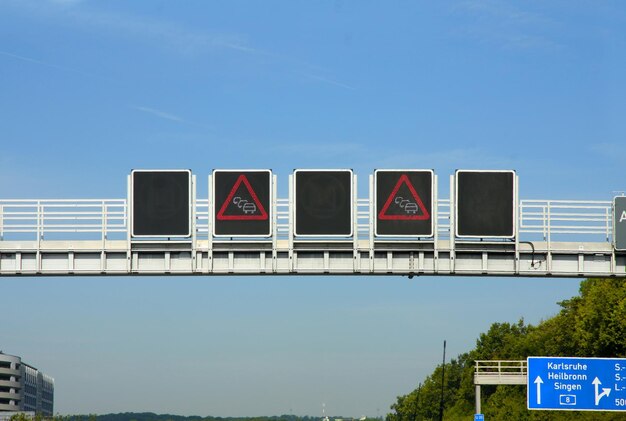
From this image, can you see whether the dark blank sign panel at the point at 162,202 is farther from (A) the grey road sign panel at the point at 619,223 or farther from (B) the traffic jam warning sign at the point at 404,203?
(A) the grey road sign panel at the point at 619,223

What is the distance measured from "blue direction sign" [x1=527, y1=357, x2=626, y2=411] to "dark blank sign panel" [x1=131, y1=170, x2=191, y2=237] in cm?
1943

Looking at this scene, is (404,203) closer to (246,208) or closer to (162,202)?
(246,208)

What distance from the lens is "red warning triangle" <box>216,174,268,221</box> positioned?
41.6 metres

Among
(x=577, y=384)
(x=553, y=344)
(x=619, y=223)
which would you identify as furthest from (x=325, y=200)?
(x=553, y=344)

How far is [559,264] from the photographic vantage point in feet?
138

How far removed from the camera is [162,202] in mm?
41719

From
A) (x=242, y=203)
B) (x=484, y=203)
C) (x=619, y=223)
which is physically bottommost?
(x=619, y=223)

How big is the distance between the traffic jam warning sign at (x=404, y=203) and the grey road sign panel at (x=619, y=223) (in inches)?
276

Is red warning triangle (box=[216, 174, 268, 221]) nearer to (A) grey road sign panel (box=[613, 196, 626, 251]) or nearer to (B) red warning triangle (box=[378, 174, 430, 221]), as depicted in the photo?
(B) red warning triangle (box=[378, 174, 430, 221])

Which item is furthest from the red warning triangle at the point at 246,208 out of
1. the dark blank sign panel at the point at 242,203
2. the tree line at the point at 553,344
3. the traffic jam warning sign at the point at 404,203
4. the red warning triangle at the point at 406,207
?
the tree line at the point at 553,344

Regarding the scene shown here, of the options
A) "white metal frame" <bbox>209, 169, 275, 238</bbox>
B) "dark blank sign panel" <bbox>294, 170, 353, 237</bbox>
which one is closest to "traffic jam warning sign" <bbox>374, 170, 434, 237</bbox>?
"dark blank sign panel" <bbox>294, 170, 353, 237</bbox>

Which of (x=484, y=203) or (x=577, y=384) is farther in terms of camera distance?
(x=577, y=384)

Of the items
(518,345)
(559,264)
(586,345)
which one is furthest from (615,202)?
(518,345)

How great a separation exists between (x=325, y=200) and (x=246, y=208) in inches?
117
